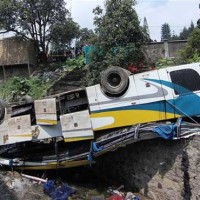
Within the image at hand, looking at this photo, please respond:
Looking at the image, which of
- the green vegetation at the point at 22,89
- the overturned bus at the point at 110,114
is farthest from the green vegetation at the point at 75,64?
the overturned bus at the point at 110,114

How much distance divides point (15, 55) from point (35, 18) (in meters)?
2.66

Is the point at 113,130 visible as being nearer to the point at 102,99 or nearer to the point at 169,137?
the point at 102,99

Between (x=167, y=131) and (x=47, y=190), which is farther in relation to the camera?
(x=47, y=190)

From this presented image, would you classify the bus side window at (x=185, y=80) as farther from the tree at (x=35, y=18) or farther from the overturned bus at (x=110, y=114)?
the tree at (x=35, y=18)

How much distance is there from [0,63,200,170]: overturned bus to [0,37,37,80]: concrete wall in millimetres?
13056

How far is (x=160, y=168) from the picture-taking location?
12.8 m

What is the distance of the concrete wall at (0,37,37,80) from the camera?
27.3 m

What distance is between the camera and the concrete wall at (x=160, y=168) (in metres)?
12.1

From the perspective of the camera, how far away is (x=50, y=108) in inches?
531

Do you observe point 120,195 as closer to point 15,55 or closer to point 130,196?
point 130,196

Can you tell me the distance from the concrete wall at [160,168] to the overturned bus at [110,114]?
0.55 metres

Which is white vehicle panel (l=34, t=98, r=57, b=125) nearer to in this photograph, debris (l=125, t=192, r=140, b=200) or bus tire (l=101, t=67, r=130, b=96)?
bus tire (l=101, t=67, r=130, b=96)

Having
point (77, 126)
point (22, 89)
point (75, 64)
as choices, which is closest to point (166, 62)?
point (75, 64)

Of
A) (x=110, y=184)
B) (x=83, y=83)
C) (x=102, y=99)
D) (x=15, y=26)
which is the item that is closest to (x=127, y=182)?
(x=110, y=184)
